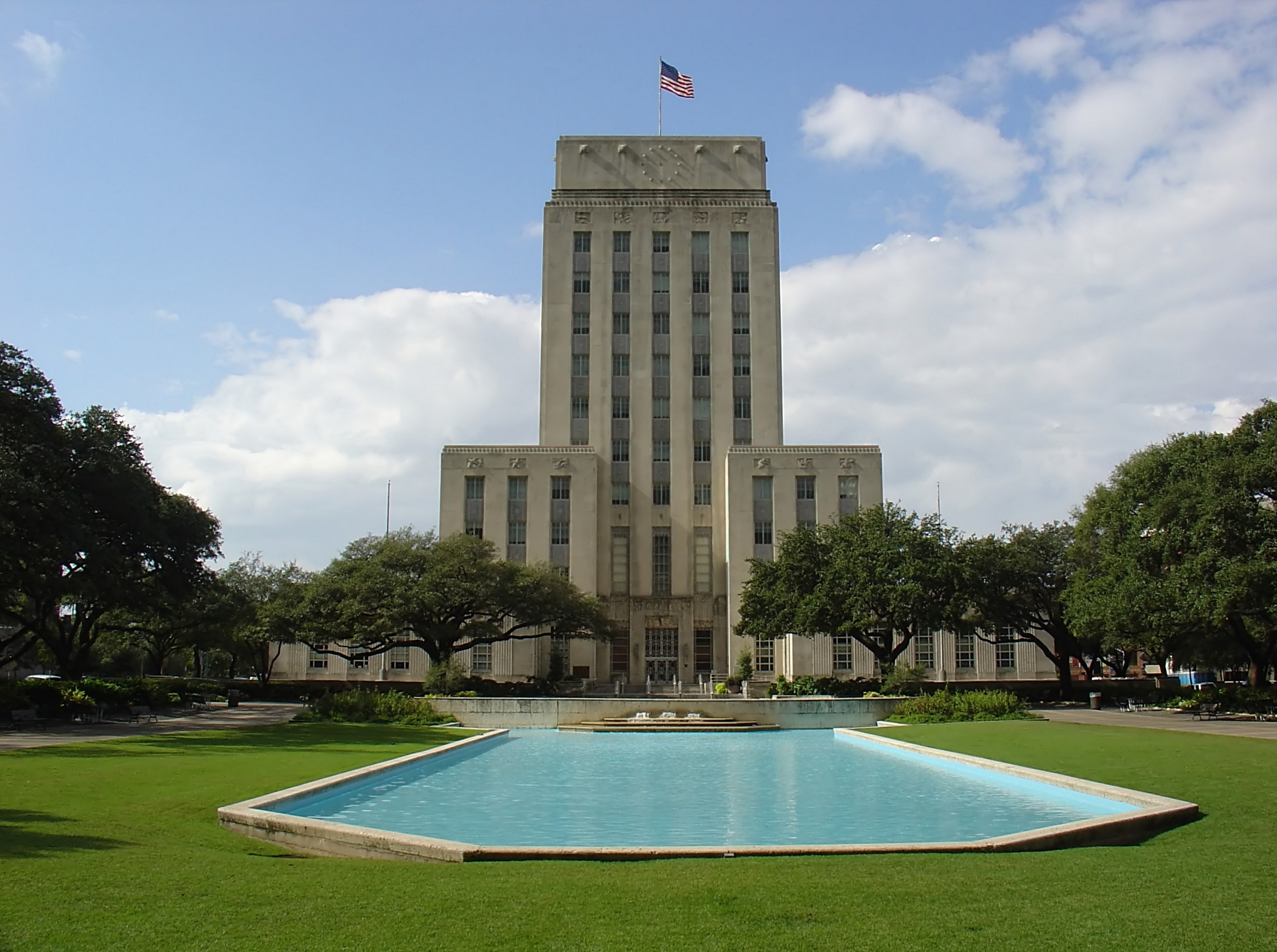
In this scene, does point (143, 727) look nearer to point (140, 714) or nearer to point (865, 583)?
point (140, 714)

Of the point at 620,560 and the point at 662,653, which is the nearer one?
the point at 662,653

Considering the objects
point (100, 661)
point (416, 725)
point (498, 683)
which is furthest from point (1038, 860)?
point (100, 661)

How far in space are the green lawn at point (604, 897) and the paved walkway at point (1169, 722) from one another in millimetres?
16345

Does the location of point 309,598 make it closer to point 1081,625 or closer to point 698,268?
point 1081,625

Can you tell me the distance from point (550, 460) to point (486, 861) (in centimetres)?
5441

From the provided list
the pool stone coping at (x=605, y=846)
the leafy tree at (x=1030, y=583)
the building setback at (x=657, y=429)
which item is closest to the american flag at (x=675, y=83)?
the building setback at (x=657, y=429)

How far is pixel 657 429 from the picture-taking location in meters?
68.9

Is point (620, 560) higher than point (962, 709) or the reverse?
higher

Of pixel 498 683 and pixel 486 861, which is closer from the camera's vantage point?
pixel 486 861

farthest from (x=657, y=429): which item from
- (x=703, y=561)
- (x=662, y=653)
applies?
(x=662, y=653)

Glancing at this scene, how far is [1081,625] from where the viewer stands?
4003cm

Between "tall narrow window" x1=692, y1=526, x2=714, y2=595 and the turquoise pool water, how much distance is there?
3813 centimetres

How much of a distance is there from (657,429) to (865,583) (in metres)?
25.2

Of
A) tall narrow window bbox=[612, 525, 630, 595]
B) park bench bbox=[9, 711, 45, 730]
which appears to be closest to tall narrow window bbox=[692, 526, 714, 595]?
tall narrow window bbox=[612, 525, 630, 595]
